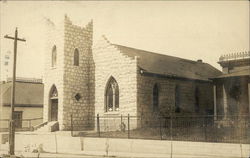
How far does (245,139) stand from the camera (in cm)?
1439

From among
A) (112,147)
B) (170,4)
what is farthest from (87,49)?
(170,4)

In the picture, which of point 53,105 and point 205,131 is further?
point 53,105

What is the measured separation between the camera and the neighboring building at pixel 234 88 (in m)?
20.1

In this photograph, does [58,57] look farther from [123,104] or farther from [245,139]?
[245,139]

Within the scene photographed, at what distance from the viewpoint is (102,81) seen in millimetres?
23453

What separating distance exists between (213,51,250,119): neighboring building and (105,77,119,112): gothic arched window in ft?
20.3

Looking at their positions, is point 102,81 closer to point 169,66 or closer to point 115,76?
point 115,76

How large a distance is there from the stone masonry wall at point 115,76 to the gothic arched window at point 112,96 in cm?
24

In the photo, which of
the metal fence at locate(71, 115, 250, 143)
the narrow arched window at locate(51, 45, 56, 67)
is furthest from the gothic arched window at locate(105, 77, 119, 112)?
the narrow arched window at locate(51, 45, 56, 67)

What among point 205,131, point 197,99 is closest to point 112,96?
point 197,99

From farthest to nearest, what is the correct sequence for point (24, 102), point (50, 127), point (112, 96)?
1. point (24, 102)
2. point (112, 96)
3. point (50, 127)

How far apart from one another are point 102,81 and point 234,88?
833 cm

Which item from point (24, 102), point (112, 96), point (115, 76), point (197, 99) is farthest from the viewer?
point (24, 102)

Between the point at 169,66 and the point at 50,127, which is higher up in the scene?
the point at 169,66
